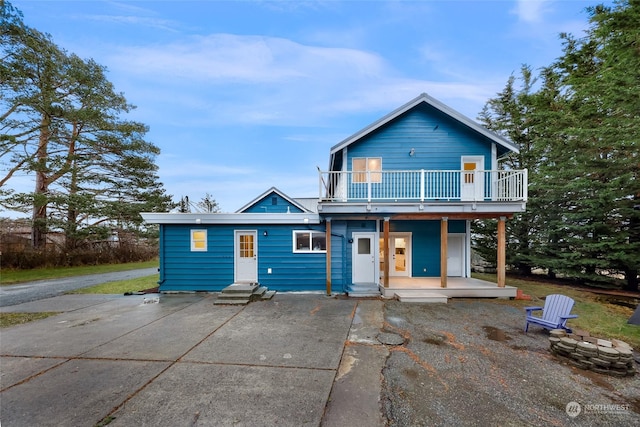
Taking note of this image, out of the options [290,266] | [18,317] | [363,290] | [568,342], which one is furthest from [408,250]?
[18,317]

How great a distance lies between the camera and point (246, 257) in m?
9.04

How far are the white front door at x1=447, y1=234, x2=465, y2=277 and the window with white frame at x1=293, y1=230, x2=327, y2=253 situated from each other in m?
5.39

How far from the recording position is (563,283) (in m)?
10.9

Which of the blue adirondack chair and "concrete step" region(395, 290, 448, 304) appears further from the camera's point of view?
"concrete step" region(395, 290, 448, 304)

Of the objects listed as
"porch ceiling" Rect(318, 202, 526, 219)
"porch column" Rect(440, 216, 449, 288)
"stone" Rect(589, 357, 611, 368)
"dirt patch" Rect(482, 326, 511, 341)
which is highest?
"porch ceiling" Rect(318, 202, 526, 219)

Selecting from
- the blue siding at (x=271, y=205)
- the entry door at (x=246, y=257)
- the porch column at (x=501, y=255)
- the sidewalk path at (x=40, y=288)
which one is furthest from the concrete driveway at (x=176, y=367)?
the blue siding at (x=271, y=205)

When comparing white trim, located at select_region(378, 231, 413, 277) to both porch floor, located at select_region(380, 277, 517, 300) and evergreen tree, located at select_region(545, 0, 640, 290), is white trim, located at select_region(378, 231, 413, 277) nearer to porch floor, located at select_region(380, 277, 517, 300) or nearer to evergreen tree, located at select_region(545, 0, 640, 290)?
porch floor, located at select_region(380, 277, 517, 300)

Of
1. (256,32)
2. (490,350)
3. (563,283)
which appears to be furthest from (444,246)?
(256,32)

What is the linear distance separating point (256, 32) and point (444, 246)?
1537 centimetres

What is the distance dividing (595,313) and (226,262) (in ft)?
37.0

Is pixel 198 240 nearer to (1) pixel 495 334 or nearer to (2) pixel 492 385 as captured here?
(2) pixel 492 385

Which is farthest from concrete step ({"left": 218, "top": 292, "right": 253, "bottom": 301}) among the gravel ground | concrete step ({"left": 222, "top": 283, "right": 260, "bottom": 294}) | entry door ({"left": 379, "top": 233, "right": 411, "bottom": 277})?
entry door ({"left": 379, "top": 233, "right": 411, "bottom": 277})

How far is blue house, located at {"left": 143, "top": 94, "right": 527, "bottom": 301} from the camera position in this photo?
8.16 metres

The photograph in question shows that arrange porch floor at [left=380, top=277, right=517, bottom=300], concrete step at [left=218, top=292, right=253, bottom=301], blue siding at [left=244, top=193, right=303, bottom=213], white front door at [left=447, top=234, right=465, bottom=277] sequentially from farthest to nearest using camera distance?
blue siding at [left=244, top=193, right=303, bottom=213] → white front door at [left=447, top=234, right=465, bottom=277] → porch floor at [left=380, top=277, right=517, bottom=300] → concrete step at [left=218, top=292, right=253, bottom=301]
